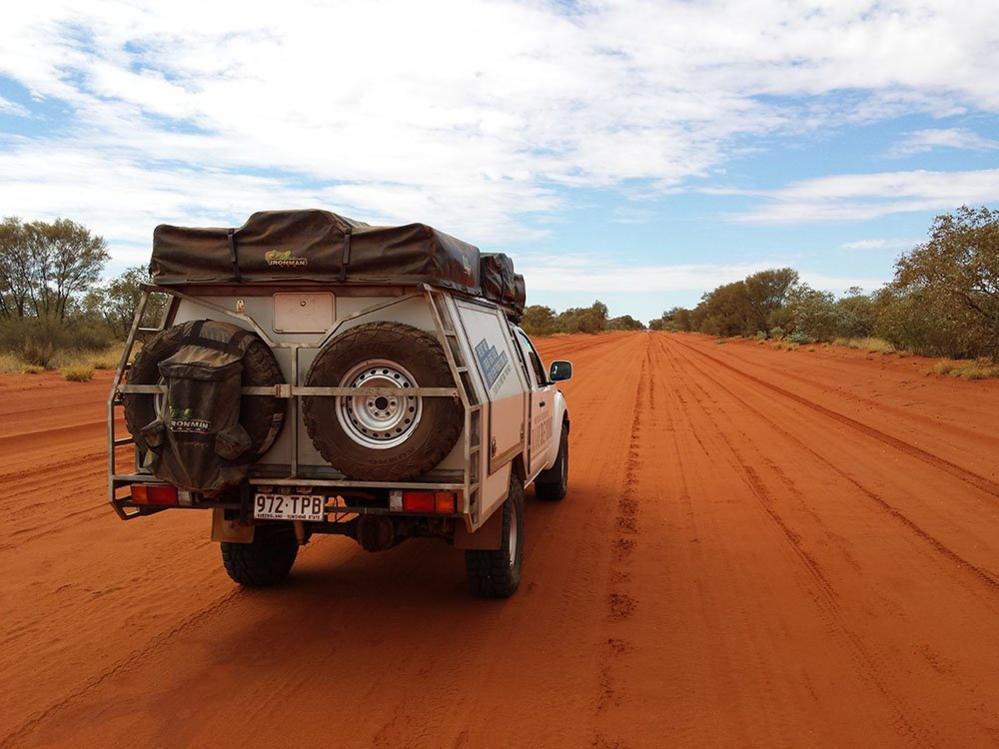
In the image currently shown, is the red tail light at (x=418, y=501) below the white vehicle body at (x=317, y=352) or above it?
below

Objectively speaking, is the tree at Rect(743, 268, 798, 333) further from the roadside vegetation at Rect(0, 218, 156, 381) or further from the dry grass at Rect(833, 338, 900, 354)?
the roadside vegetation at Rect(0, 218, 156, 381)

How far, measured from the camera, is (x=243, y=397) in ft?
16.0

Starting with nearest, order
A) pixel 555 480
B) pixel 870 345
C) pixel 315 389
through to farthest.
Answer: pixel 315 389, pixel 555 480, pixel 870 345

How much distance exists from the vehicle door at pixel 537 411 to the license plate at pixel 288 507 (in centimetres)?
227

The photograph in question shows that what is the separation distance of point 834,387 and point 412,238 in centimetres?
2099

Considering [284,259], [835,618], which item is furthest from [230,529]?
[835,618]

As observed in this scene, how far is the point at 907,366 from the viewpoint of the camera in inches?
1148

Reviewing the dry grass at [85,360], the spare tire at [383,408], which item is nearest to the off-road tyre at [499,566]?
the spare tire at [383,408]

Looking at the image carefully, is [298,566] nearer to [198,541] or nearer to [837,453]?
[198,541]

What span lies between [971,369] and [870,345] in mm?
17690

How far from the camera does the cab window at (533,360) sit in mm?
7584

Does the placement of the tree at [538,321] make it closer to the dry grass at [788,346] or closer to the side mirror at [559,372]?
the dry grass at [788,346]

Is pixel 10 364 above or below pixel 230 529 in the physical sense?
above

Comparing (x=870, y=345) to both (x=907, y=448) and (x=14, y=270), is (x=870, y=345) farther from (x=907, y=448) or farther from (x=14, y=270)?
(x=14, y=270)
